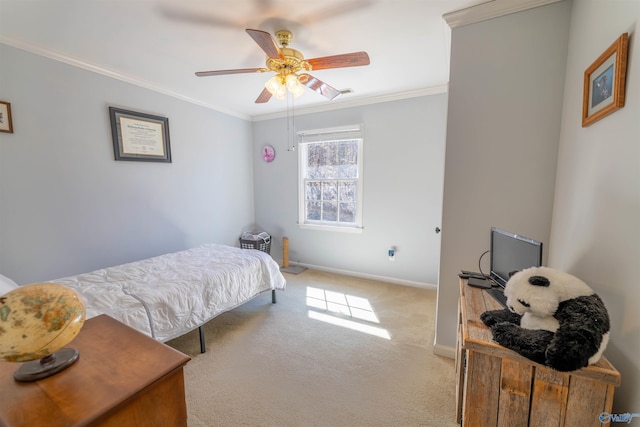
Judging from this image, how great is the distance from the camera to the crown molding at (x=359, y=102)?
120 inches

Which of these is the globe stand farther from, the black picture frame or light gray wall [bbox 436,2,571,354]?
the black picture frame

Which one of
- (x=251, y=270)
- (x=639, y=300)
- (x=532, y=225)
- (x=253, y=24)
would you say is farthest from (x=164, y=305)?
(x=532, y=225)

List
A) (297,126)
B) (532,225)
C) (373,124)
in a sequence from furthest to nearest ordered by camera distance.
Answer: (297,126)
(373,124)
(532,225)

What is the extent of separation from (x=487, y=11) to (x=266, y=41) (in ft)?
4.73

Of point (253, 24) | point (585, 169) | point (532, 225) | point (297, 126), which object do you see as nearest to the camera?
point (585, 169)

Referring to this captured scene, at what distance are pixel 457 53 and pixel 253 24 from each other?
57.2 inches

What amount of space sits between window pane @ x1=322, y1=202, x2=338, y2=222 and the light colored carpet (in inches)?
53.0

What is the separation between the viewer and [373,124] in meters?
3.43

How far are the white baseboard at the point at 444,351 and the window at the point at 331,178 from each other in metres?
1.86

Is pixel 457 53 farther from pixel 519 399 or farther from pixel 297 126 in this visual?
pixel 297 126

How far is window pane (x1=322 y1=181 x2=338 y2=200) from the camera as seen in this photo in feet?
12.7

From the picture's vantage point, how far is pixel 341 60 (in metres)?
1.77

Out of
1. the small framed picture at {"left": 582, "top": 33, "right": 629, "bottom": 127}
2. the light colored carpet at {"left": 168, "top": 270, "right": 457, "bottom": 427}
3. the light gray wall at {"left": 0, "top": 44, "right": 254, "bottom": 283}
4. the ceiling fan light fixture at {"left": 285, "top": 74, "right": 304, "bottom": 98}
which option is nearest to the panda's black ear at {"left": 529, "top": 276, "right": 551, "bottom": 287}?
the small framed picture at {"left": 582, "top": 33, "right": 629, "bottom": 127}

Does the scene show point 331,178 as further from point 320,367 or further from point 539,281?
point 539,281
